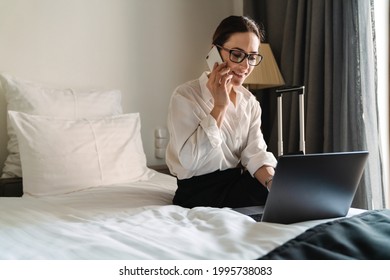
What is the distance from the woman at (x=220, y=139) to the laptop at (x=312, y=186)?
39 centimetres

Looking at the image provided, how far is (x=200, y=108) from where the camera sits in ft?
4.42

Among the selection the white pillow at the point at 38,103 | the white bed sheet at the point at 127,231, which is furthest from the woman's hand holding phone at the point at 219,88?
the white pillow at the point at 38,103

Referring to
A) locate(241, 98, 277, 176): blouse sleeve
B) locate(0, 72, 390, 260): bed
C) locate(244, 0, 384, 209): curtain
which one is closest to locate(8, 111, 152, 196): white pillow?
locate(0, 72, 390, 260): bed

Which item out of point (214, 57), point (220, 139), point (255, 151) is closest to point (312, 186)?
point (220, 139)

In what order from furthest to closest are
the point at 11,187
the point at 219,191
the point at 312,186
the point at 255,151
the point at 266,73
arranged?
the point at 266,73 < the point at 11,187 < the point at 255,151 < the point at 219,191 < the point at 312,186

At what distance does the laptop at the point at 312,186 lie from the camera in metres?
0.85

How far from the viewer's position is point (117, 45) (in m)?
2.16

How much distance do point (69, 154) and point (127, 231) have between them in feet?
2.41

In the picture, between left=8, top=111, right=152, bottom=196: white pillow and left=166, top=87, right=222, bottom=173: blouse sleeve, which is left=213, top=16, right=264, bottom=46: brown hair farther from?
left=8, top=111, right=152, bottom=196: white pillow

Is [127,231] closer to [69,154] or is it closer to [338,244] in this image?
[338,244]

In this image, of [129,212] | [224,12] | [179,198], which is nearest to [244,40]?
[179,198]

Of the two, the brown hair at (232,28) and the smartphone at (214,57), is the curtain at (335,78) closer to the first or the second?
the brown hair at (232,28)
